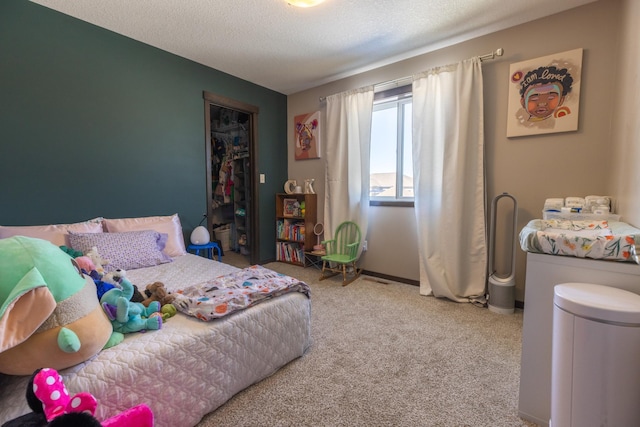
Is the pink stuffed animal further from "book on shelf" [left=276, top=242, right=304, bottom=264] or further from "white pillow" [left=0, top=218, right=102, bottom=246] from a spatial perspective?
"book on shelf" [left=276, top=242, right=304, bottom=264]

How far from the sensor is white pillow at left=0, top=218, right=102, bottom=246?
1884 mm

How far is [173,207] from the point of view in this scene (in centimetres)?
301

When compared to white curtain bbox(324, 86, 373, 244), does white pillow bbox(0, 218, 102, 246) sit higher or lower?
lower

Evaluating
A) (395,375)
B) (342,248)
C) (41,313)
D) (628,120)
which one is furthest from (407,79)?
(41,313)

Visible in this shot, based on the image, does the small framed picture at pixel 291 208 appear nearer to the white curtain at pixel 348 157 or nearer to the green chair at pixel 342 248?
the white curtain at pixel 348 157

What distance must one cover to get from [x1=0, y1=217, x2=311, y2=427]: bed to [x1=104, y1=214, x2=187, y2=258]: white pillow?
88 cm

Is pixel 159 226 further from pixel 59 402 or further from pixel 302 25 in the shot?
pixel 302 25

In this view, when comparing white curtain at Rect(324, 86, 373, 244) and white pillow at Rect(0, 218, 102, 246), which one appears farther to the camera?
white curtain at Rect(324, 86, 373, 244)

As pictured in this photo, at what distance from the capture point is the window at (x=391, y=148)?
3174 mm

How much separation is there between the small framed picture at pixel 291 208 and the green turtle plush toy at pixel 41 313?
292 centimetres

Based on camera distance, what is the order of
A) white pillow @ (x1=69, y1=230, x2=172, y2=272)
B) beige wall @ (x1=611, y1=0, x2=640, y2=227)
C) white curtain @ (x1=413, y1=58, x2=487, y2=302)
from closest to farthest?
beige wall @ (x1=611, y1=0, x2=640, y2=227) → white pillow @ (x1=69, y1=230, x2=172, y2=272) → white curtain @ (x1=413, y1=58, x2=487, y2=302)

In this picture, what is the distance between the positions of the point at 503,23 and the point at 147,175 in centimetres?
361

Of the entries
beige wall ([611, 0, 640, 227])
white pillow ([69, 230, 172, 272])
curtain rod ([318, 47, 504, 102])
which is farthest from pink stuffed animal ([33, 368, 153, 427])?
curtain rod ([318, 47, 504, 102])

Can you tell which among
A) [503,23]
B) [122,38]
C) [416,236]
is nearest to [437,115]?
[503,23]
